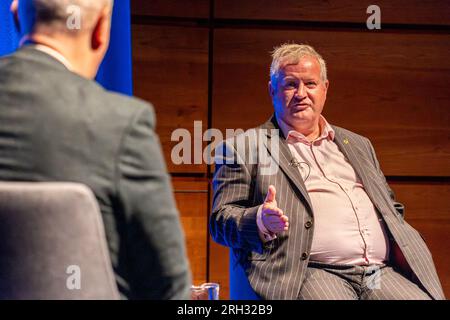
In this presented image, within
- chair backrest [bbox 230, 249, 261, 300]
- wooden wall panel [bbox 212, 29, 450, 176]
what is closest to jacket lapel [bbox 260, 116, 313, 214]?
chair backrest [bbox 230, 249, 261, 300]

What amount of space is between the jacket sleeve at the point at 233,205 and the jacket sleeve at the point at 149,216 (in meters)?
1.00

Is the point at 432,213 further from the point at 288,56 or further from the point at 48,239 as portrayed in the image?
the point at 48,239

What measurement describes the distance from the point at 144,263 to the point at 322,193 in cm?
132

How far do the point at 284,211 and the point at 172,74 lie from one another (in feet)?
5.07

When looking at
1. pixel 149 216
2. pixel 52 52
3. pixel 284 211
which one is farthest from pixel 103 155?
pixel 284 211

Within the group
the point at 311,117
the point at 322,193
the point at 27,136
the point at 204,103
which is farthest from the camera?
the point at 204,103

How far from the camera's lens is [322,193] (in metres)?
2.31

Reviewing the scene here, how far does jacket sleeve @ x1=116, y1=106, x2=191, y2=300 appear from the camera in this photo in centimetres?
105

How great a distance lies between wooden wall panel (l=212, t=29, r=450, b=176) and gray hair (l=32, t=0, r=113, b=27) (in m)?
2.37

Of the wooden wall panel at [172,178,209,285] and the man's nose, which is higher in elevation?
the man's nose

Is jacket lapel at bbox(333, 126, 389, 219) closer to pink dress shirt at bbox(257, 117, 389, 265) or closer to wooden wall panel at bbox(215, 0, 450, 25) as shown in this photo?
pink dress shirt at bbox(257, 117, 389, 265)

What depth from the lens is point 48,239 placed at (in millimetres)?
1017

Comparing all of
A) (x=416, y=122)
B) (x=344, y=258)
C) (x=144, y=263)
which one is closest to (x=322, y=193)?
(x=344, y=258)
